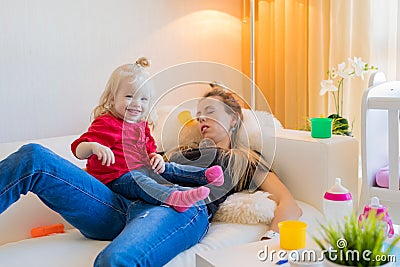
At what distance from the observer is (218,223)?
5.39 feet

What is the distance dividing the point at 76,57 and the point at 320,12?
1.23 metres

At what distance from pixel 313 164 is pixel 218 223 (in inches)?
→ 16.5

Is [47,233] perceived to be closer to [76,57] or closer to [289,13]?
[76,57]

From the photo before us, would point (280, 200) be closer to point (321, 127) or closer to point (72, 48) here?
point (321, 127)

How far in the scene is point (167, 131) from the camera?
157cm

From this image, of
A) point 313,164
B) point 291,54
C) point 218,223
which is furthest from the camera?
point 291,54

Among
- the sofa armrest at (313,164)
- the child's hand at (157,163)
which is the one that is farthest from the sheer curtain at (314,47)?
the child's hand at (157,163)

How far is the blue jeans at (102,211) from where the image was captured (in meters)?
1.27

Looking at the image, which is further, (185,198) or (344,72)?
(344,72)

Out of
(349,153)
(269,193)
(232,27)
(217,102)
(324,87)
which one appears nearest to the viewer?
(217,102)

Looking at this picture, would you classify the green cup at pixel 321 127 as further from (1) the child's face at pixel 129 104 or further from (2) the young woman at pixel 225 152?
(1) the child's face at pixel 129 104

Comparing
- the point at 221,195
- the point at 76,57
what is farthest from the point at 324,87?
the point at 76,57

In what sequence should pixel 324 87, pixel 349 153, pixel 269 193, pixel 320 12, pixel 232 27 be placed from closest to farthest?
pixel 269 193 → pixel 349 153 → pixel 324 87 → pixel 320 12 → pixel 232 27

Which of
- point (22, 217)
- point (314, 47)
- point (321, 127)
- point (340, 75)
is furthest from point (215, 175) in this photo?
point (314, 47)
